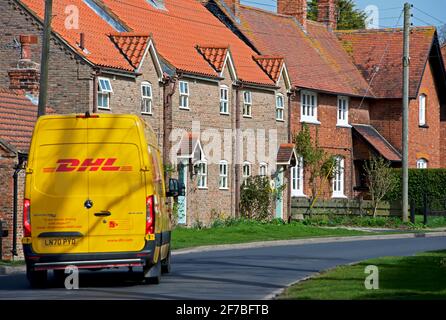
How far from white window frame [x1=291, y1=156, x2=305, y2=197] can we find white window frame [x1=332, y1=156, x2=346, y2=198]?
2983 mm

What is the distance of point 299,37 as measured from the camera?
63.8 m

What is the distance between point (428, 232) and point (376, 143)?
13.5 metres

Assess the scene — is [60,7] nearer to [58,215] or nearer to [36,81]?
[36,81]

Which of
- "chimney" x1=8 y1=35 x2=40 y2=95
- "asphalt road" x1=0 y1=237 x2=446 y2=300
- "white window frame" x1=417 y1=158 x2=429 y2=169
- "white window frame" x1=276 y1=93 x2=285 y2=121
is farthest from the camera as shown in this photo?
"white window frame" x1=417 y1=158 x2=429 y2=169

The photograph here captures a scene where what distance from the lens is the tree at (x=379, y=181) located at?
56094mm

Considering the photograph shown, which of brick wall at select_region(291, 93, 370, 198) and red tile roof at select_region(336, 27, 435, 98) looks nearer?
brick wall at select_region(291, 93, 370, 198)

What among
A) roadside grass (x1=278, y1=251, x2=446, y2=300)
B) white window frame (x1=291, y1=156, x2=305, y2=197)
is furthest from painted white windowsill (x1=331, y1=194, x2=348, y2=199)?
roadside grass (x1=278, y1=251, x2=446, y2=300)

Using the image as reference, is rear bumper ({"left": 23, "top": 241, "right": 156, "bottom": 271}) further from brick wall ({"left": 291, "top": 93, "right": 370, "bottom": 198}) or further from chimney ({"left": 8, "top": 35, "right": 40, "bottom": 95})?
brick wall ({"left": 291, "top": 93, "right": 370, "bottom": 198})

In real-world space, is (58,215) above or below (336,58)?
below

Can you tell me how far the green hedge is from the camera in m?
60.2

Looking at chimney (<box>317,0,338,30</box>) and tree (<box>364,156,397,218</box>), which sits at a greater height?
chimney (<box>317,0,338,30</box>)

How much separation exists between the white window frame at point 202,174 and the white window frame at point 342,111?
14.6 m

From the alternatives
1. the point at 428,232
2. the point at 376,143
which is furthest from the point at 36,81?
the point at 376,143

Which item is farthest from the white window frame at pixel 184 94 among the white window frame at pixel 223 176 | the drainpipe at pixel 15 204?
the drainpipe at pixel 15 204
